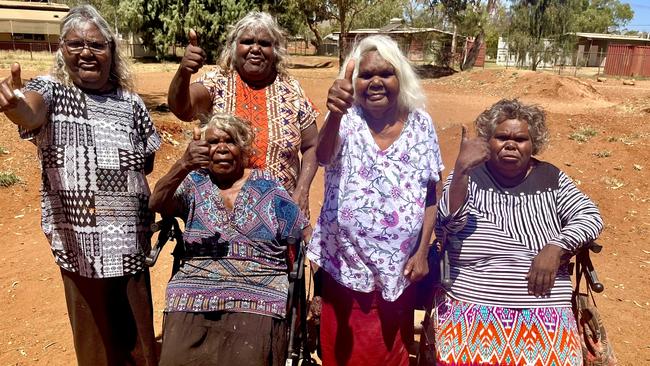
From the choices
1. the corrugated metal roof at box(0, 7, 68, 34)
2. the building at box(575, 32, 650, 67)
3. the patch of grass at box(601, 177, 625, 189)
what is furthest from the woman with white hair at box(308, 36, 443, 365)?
the building at box(575, 32, 650, 67)

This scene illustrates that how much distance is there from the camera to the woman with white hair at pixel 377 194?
2449 mm

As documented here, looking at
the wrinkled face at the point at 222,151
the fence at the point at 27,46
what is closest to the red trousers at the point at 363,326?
the wrinkled face at the point at 222,151

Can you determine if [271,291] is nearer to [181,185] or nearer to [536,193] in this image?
[181,185]

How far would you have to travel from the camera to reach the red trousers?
2.65 meters

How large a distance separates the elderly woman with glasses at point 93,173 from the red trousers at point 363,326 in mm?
1005

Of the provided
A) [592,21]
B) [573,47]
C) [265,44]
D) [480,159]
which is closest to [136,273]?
[265,44]

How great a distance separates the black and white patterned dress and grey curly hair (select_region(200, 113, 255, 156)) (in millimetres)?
342

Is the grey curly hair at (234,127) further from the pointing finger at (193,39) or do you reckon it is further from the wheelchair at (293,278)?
the wheelchair at (293,278)

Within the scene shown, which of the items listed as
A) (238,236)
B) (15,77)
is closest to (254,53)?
(238,236)

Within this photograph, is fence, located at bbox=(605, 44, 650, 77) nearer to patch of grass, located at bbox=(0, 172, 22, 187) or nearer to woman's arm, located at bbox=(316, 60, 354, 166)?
patch of grass, located at bbox=(0, 172, 22, 187)

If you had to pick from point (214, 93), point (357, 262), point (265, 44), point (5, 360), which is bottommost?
point (5, 360)

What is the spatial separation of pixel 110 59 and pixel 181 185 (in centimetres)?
70

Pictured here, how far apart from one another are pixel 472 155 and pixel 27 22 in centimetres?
3801

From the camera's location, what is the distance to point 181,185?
105 inches
